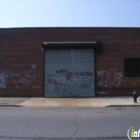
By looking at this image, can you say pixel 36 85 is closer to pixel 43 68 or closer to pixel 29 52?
pixel 43 68

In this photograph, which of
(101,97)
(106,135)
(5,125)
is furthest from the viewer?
(101,97)

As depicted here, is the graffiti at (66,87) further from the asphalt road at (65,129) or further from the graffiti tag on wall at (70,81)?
the asphalt road at (65,129)

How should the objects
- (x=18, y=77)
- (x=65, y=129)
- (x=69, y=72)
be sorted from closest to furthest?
1. (x=65, y=129)
2. (x=69, y=72)
3. (x=18, y=77)

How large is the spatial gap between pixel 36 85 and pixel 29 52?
9.64ft

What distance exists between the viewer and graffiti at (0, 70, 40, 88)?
1892 centimetres

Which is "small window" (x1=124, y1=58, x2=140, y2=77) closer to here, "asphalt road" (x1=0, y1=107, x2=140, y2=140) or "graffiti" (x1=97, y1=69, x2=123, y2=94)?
"graffiti" (x1=97, y1=69, x2=123, y2=94)

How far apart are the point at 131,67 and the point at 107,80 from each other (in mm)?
2464

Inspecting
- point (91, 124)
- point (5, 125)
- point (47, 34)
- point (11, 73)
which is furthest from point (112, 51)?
point (5, 125)

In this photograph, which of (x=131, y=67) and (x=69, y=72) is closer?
(x=69, y=72)

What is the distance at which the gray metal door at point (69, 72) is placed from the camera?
61.8 ft

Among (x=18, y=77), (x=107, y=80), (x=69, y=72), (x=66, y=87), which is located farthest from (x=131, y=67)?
(x=18, y=77)

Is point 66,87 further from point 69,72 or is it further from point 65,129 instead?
point 65,129

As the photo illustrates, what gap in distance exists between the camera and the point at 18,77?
62.5 feet

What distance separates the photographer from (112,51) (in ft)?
62.0
